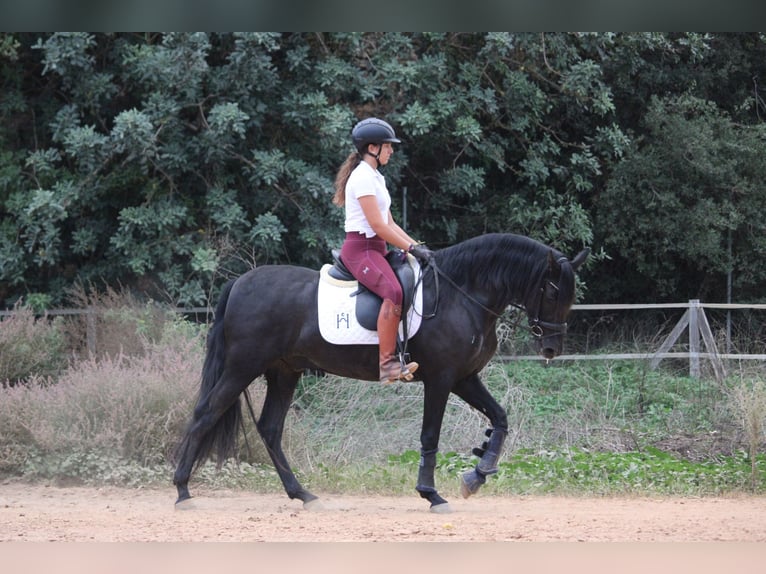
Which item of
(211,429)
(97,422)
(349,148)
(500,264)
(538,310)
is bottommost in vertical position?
(97,422)

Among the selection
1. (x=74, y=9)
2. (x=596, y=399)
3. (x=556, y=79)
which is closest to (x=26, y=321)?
(x=596, y=399)

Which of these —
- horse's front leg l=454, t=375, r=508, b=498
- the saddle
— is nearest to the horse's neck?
the saddle

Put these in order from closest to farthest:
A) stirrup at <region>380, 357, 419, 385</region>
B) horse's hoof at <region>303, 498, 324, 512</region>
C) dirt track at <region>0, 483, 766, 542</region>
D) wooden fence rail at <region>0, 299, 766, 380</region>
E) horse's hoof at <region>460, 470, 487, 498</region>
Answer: dirt track at <region>0, 483, 766, 542</region> < stirrup at <region>380, 357, 419, 385</region> < horse's hoof at <region>460, 470, 487, 498</region> < horse's hoof at <region>303, 498, 324, 512</region> < wooden fence rail at <region>0, 299, 766, 380</region>

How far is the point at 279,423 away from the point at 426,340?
1.57 metres

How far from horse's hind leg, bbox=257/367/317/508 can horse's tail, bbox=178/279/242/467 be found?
0.26 metres

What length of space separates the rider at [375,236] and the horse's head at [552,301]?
93 centimetres

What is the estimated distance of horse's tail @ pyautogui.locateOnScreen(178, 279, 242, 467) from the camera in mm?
8336

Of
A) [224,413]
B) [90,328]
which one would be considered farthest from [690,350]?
[224,413]

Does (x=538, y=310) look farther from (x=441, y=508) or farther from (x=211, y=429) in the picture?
(x=211, y=429)

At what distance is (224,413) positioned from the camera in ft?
27.4

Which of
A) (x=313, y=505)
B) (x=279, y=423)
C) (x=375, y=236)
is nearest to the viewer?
(x=375, y=236)

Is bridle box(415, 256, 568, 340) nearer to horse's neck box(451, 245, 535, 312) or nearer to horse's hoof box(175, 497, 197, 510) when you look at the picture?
horse's neck box(451, 245, 535, 312)

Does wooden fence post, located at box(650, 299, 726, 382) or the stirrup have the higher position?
the stirrup

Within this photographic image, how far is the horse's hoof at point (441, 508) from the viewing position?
7.90 meters
